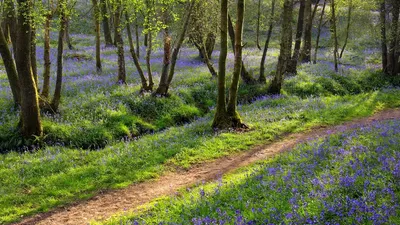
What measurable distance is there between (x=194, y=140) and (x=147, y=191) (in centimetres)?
392

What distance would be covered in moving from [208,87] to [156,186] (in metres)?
12.3

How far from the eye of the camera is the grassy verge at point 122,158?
10.3 m

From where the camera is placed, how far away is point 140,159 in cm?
1237

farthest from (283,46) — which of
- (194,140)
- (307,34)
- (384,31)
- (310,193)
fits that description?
(310,193)

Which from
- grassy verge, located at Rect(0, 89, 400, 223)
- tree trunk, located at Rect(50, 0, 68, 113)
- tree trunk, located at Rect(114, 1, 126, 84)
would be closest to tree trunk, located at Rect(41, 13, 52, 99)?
tree trunk, located at Rect(50, 0, 68, 113)

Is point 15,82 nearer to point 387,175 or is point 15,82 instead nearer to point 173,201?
point 173,201

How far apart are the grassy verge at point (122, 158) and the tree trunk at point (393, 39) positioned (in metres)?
9.56

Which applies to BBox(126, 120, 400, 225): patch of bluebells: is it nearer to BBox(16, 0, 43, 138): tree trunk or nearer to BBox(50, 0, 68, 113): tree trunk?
BBox(16, 0, 43, 138): tree trunk

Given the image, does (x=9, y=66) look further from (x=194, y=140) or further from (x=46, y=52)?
(x=194, y=140)

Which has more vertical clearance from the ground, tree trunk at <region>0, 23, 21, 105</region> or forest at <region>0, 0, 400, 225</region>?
tree trunk at <region>0, 23, 21, 105</region>

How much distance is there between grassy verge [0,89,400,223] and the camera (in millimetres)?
10328

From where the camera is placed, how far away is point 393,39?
24375 mm

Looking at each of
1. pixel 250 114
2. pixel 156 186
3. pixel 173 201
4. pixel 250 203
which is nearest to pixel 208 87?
pixel 250 114

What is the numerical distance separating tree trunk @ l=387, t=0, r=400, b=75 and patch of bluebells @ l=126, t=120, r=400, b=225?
56.6 feet
